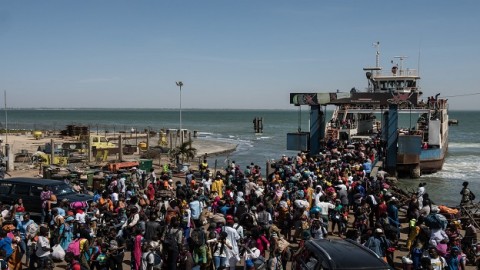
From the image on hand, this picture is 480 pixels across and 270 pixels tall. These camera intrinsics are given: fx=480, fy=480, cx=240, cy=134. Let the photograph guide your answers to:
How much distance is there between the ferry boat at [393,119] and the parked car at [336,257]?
1861 cm

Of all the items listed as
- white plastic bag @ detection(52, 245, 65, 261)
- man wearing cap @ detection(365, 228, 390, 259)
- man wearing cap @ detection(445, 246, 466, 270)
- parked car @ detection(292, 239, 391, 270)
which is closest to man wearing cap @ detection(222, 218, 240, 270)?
parked car @ detection(292, 239, 391, 270)

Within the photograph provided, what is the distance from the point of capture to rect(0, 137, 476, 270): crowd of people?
357 inches

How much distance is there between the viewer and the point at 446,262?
8633 millimetres

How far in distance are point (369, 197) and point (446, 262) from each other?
4.25m

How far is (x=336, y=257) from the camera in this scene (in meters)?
6.88

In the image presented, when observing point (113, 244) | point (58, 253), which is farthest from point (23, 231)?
point (113, 244)

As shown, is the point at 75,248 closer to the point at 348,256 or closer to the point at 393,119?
the point at 348,256

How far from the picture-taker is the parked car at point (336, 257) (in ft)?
22.1

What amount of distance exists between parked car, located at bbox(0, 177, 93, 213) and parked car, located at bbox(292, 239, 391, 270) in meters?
8.48

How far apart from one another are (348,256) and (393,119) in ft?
64.1

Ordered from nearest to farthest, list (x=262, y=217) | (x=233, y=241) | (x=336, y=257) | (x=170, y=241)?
→ (x=336, y=257) → (x=170, y=241) → (x=233, y=241) → (x=262, y=217)

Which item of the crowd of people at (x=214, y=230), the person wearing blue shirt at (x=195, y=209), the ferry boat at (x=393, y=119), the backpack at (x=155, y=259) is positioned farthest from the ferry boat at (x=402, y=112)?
the backpack at (x=155, y=259)

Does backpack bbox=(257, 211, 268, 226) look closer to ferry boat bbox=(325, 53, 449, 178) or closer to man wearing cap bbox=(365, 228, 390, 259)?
man wearing cap bbox=(365, 228, 390, 259)

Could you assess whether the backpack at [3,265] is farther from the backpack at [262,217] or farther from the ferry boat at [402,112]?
the ferry boat at [402,112]
